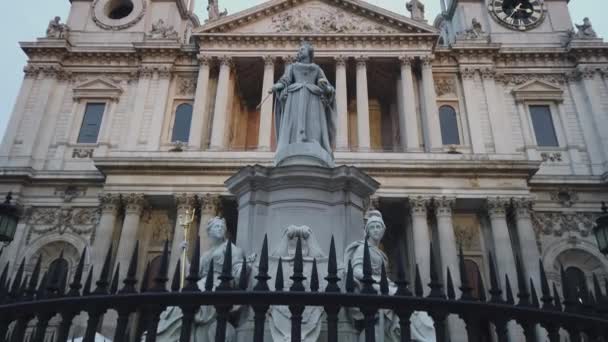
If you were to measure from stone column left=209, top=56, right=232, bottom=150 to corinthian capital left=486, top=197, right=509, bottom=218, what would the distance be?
37.9 feet

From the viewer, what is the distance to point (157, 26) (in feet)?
85.8

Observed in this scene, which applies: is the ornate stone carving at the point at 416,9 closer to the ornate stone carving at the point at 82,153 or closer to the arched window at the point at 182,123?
the arched window at the point at 182,123

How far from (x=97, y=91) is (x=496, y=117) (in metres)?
19.8

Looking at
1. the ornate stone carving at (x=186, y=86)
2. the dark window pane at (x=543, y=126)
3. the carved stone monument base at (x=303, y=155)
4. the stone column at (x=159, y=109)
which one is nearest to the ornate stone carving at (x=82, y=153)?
the stone column at (x=159, y=109)

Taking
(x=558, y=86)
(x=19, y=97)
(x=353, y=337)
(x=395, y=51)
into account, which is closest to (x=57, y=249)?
(x=19, y=97)

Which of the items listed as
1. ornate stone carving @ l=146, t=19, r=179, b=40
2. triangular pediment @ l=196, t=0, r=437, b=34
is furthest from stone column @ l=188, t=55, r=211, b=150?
ornate stone carving @ l=146, t=19, r=179, b=40

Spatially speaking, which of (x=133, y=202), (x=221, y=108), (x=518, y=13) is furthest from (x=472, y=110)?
(x=133, y=202)

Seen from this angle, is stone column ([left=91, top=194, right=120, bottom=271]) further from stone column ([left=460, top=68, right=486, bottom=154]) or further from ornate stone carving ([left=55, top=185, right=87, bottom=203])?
stone column ([left=460, top=68, right=486, bottom=154])

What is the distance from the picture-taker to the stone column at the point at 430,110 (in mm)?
21859

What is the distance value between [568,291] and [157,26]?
2659 cm

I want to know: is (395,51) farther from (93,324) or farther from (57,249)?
(93,324)

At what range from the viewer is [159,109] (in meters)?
23.4

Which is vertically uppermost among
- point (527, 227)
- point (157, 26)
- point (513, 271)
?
point (157, 26)

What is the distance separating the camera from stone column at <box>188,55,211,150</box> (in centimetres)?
2230
